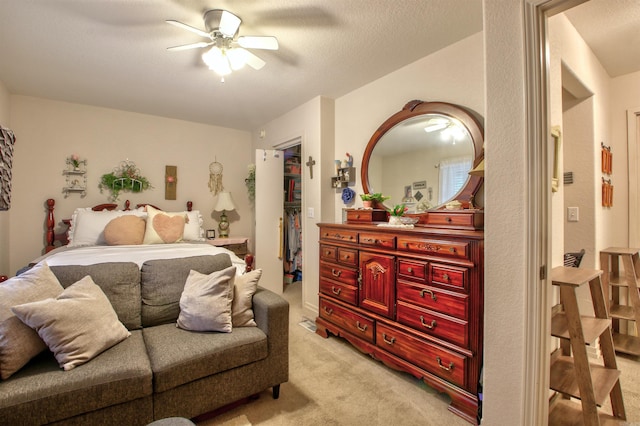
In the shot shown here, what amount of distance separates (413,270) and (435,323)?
0.36 m

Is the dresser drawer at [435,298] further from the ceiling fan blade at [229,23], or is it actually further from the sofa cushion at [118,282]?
the ceiling fan blade at [229,23]

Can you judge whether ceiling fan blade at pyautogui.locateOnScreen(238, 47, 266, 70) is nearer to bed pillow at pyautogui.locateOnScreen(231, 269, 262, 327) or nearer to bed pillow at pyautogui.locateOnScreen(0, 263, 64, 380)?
bed pillow at pyautogui.locateOnScreen(231, 269, 262, 327)

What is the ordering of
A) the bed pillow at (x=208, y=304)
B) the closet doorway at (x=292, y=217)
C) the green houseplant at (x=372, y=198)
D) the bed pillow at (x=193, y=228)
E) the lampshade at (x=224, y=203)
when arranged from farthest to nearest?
the closet doorway at (x=292, y=217)
the lampshade at (x=224, y=203)
the bed pillow at (x=193, y=228)
the green houseplant at (x=372, y=198)
the bed pillow at (x=208, y=304)

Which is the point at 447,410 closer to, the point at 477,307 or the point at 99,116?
the point at 477,307

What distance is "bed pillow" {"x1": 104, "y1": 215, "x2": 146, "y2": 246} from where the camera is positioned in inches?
123

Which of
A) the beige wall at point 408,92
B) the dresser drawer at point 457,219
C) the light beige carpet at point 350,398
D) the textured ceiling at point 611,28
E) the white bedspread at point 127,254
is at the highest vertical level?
→ the textured ceiling at point 611,28

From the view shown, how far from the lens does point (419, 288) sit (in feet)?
6.61

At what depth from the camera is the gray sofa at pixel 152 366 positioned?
1.29 meters

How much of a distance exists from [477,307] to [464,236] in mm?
415

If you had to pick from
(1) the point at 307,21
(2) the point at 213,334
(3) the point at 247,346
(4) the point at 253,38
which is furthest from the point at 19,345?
(1) the point at 307,21

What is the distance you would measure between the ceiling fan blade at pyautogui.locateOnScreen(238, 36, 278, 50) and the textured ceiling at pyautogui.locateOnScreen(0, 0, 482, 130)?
0.43 ft

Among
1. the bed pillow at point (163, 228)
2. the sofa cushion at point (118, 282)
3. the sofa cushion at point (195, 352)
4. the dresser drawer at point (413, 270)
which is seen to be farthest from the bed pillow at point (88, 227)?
the dresser drawer at point (413, 270)

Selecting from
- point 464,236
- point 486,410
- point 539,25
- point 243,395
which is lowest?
point 243,395

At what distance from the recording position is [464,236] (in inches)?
69.4
